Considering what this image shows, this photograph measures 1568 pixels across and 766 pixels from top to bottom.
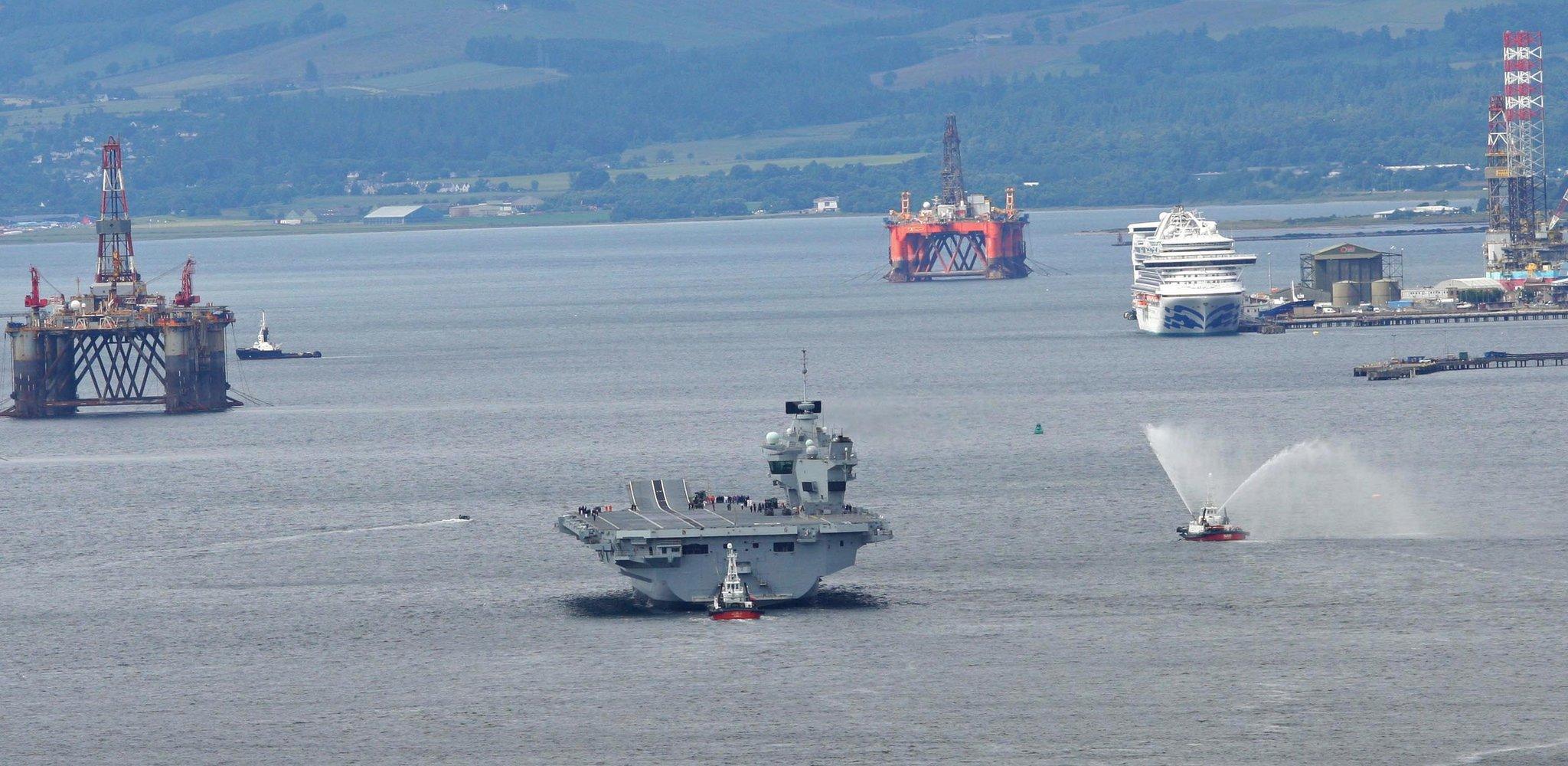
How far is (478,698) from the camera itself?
3265 inches

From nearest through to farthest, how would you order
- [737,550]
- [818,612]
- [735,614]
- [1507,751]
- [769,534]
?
[1507,751] < [735,614] < [769,534] < [737,550] < [818,612]

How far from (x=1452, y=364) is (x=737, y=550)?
10997 centimetres

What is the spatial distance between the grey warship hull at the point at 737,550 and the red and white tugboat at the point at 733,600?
0.58 meters

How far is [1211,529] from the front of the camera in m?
110

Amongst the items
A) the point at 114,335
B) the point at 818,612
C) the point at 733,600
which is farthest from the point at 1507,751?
the point at 114,335

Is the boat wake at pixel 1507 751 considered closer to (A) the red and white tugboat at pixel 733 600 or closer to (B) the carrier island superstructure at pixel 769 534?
(B) the carrier island superstructure at pixel 769 534

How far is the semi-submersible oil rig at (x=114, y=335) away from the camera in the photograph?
559 feet

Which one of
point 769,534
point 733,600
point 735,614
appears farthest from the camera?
point 769,534

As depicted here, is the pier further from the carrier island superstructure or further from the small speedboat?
the carrier island superstructure

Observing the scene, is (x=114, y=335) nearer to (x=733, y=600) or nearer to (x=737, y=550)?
(x=737, y=550)

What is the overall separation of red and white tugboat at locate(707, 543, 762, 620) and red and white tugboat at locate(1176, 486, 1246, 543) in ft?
82.6

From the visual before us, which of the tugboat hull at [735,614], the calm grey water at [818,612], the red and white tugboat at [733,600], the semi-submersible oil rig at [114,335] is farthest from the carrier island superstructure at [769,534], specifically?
the semi-submersible oil rig at [114,335]

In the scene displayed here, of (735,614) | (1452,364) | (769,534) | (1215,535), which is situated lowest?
(735,614)

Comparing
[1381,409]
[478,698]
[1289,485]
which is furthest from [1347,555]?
[1381,409]
